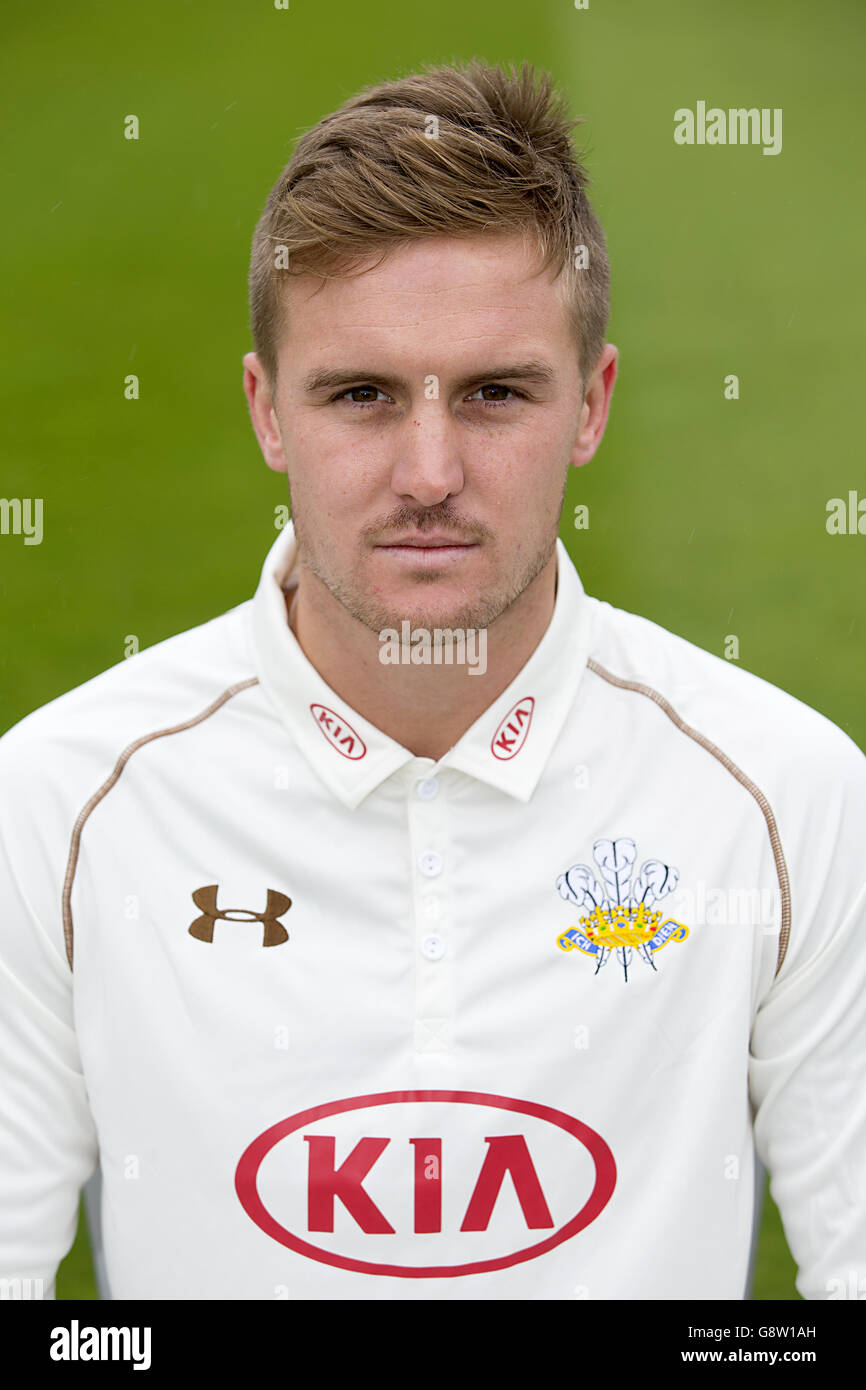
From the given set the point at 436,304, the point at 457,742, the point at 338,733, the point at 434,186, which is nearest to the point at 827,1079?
the point at 457,742

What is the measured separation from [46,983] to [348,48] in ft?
13.5

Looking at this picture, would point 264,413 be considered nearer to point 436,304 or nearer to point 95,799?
point 436,304

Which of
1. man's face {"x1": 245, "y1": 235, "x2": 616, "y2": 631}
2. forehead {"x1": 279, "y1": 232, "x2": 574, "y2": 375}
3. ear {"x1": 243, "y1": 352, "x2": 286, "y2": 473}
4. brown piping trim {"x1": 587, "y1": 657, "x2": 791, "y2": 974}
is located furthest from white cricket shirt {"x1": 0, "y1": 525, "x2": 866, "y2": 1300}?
forehead {"x1": 279, "y1": 232, "x2": 574, "y2": 375}

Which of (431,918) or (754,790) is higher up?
(754,790)

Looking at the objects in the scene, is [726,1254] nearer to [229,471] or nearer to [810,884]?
[810,884]

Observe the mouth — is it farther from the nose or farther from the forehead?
the forehead

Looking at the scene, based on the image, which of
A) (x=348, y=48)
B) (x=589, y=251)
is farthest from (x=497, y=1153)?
(x=348, y=48)

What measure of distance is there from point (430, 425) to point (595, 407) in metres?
0.34

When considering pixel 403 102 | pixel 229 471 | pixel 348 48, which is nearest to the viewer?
pixel 403 102

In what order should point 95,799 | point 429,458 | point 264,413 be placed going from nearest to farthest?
point 429,458 → point 95,799 → point 264,413

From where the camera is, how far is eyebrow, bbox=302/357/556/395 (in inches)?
63.0

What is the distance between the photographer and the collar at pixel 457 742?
5.48 ft

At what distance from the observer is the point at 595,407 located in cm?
184

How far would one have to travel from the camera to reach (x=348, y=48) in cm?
489
